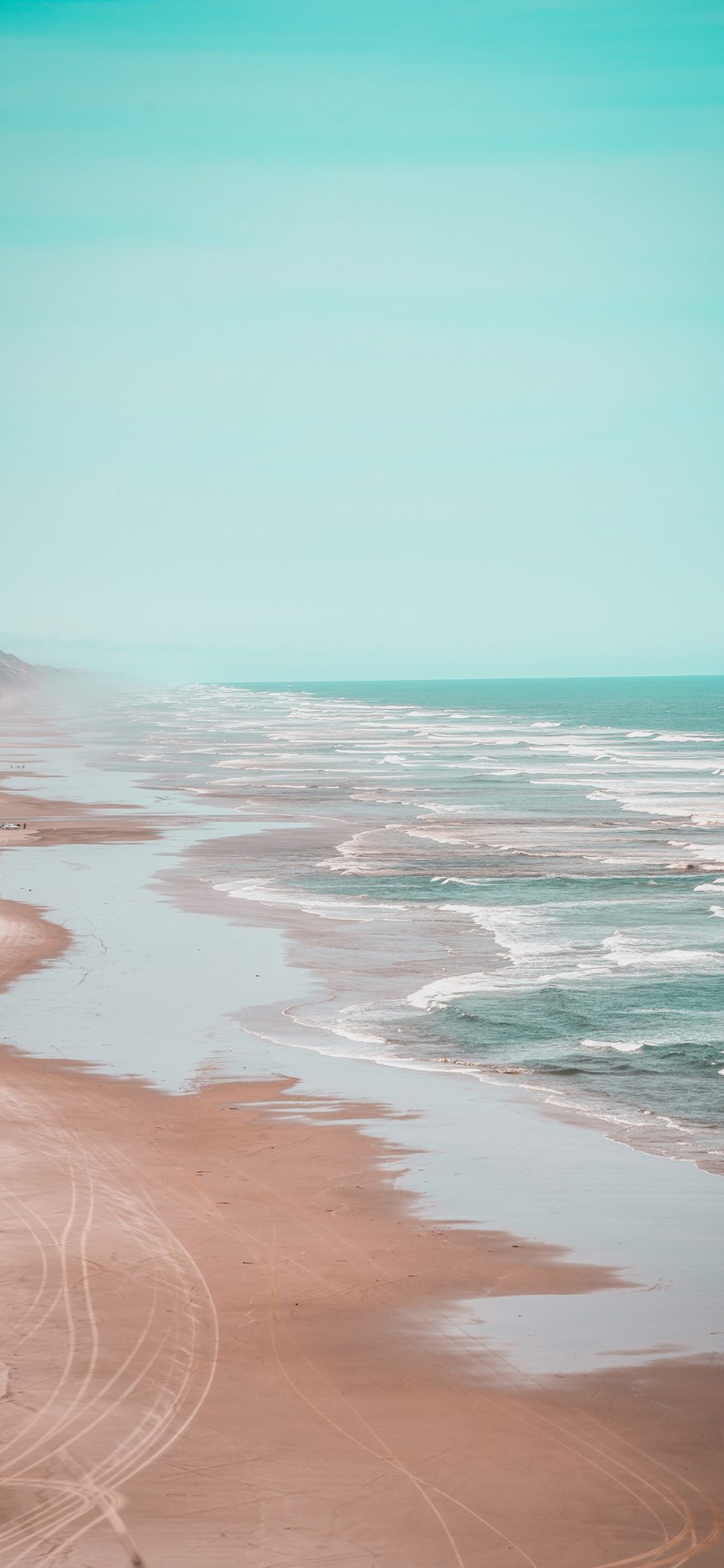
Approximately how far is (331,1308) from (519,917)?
19073 millimetres

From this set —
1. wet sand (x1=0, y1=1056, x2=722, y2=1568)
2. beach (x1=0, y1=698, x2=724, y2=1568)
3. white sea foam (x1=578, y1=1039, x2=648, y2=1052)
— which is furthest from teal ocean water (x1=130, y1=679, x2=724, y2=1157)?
wet sand (x1=0, y1=1056, x2=722, y2=1568)

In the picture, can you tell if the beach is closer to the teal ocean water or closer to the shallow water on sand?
the shallow water on sand

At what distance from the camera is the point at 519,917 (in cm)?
2884

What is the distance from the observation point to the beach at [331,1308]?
24.6 feet

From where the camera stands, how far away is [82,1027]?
19.2 metres

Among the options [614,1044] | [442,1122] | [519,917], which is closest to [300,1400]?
[442,1122]

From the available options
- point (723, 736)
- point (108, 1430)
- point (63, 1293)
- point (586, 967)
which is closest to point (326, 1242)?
point (63, 1293)

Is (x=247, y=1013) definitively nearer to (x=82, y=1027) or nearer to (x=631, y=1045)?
(x=82, y=1027)

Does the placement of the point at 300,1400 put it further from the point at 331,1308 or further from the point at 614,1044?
the point at 614,1044

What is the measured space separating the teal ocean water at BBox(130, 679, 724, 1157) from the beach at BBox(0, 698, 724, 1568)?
1.14 metres

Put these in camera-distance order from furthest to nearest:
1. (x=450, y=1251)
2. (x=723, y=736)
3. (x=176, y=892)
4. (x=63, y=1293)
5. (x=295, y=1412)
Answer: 1. (x=723, y=736)
2. (x=176, y=892)
3. (x=450, y=1251)
4. (x=63, y=1293)
5. (x=295, y=1412)

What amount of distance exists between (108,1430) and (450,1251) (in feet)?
12.9

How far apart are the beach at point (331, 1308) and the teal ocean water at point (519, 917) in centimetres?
114

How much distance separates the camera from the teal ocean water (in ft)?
58.7
